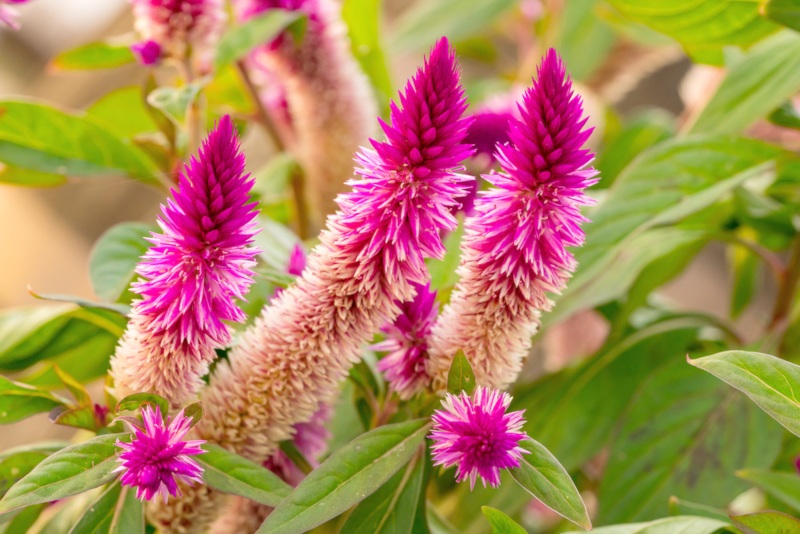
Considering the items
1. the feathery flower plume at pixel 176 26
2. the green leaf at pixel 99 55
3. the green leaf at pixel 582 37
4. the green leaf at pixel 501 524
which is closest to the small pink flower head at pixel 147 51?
the feathery flower plume at pixel 176 26

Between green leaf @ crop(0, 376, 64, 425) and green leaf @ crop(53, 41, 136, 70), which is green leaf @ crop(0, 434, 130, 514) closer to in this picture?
green leaf @ crop(0, 376, 64, 425)

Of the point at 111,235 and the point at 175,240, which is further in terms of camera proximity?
the point at 111,235

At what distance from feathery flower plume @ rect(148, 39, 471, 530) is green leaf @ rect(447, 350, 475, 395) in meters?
0.04

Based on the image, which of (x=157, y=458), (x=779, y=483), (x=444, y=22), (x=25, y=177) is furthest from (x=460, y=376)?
(x=444, y=22)

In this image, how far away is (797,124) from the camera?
64cm

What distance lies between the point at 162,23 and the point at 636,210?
361 mm

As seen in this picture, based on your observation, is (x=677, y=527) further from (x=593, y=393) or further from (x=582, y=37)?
(x=582, y=37)

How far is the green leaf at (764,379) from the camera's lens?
379 millimetres

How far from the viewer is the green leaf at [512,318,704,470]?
66cm

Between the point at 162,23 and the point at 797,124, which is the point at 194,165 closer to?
the point at 162,23

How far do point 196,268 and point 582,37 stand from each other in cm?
78

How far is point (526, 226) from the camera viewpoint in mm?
357

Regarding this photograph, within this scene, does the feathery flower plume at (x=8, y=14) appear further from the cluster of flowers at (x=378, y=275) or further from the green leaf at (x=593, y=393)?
the green leaf at (x=593, y=393)

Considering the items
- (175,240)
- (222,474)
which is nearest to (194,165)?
(175,240)
